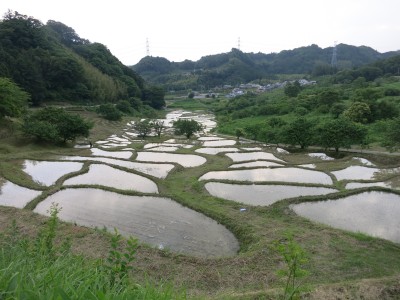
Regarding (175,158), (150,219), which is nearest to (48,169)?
(175,158)

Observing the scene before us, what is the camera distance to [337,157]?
2688cm

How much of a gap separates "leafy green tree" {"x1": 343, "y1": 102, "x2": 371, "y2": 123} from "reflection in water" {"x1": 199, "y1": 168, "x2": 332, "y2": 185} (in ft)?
64.0

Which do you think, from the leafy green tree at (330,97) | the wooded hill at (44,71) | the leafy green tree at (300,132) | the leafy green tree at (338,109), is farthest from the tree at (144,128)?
the leafy green tree at (330,97)

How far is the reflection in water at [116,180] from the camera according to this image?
18.2 m

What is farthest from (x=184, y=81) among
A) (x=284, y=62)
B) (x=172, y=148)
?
(x=172, y=148)

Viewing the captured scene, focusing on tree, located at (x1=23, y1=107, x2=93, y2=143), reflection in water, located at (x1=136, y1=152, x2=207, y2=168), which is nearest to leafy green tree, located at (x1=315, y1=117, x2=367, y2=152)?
reflection in water, located at (x1=136, y1=152, x2=207, y2=168)

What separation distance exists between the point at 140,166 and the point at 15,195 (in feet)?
29.4

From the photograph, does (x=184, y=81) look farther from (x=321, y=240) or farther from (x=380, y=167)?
(x=321, y=240)

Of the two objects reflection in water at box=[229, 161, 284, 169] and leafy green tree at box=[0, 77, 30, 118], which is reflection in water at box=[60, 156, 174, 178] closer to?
reflection in water at box=[229, 161, 284, 169]

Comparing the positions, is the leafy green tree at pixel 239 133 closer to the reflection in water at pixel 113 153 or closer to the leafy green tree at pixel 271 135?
the leafy green tree at pixel 271 135

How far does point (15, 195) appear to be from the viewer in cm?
1666

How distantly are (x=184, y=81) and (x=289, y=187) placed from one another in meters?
114

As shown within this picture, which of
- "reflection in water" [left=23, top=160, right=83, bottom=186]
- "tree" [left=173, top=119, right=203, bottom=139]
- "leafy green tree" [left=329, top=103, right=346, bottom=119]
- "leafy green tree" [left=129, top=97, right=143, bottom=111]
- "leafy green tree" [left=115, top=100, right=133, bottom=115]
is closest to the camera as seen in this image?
"reflection in water" [left=23, top=160, right=83, bottom=186]

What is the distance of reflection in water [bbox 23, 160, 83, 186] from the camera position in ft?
64.8
